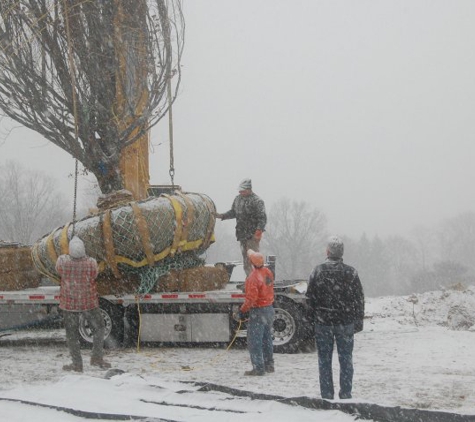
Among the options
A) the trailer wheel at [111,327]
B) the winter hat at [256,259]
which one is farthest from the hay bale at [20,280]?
the winter hat at [256,259]

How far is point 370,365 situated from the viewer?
328 inches

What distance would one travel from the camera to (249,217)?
10.1 metres

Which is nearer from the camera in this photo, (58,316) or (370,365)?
(370,365)

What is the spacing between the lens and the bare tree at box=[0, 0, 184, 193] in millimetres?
11766

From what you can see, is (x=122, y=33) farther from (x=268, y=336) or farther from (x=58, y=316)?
(x=268, y=336)

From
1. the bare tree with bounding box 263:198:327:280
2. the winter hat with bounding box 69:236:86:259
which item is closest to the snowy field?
the winter hat with bounding box 69:236:86:259

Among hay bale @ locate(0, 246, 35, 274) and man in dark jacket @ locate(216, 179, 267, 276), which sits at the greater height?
man in dark jacket @ locate(216, 179, 267, 276)

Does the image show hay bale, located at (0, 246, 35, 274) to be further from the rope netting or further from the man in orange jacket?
the man in orange jacket

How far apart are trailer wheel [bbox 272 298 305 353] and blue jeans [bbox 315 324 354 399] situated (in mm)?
3250

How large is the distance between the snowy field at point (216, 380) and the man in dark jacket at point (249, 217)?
1850mm

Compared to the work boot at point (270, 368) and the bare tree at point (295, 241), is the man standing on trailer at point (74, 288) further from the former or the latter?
the bare tree at point (295, 241)

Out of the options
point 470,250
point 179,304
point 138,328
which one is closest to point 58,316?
point 138,328

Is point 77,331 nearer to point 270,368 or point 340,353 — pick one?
point 270,368

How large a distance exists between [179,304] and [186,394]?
3966 mm
